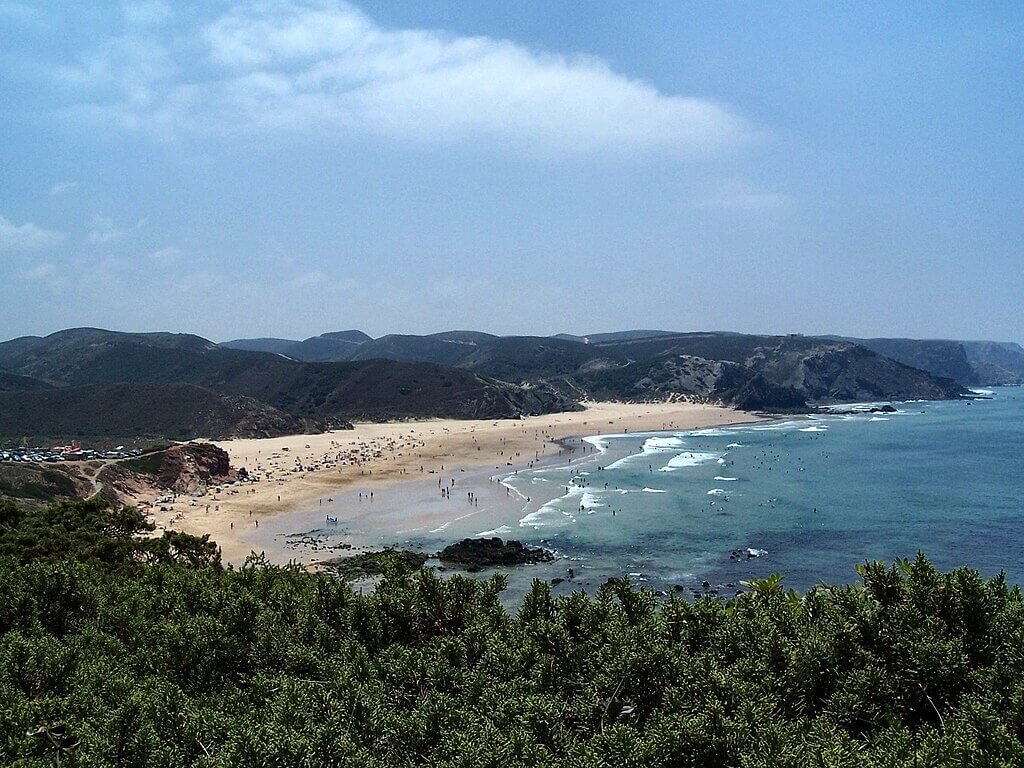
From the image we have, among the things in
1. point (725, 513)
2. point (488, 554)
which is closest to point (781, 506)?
point (725, 513)

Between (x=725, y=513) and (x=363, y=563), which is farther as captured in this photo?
(x=725, y=513)

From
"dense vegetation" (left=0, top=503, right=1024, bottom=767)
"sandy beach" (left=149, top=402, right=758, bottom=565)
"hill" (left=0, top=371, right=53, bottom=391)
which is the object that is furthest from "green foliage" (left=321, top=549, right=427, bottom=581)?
"hill" (left=0, top=371, right=53, bottom=391)

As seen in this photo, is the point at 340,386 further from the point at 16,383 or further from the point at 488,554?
the point at 488,554

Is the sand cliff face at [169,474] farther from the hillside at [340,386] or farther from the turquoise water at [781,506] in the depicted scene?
the hillside at [340,386]

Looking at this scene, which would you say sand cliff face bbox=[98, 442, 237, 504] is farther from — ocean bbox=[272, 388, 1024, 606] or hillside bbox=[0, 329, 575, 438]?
hillside bbox=[0, 329, 575, 438]

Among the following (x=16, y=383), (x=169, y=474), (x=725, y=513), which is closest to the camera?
(x=725, y=513)
